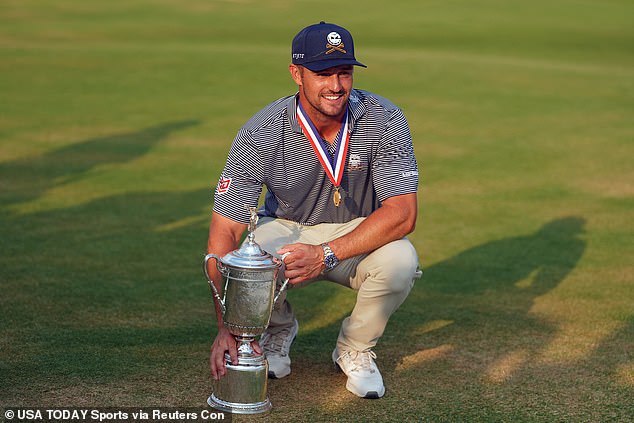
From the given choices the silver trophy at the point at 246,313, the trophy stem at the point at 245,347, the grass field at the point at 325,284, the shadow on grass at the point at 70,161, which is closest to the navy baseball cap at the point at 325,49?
the silver trophy at the point at 246,313

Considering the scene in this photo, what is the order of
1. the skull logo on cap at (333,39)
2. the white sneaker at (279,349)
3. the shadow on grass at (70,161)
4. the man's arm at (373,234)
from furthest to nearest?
the shadow on grass at (70,161) → the white sneaker at (279,349) → the skull logo on cap at (333,39) → the man's arm at (373,234)

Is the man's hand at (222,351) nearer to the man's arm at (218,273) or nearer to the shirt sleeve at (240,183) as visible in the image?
the man's arm at (218,273)

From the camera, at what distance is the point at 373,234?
15.7 ft

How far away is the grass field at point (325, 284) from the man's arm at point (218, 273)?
0.66 feet

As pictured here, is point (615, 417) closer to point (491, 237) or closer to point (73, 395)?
point (73, 395)

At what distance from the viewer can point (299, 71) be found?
493 cm

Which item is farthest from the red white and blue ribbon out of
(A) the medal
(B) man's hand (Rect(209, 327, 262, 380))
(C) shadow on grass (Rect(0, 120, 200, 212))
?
(C) shadow on grass (Rect(0, 120, 200, 212))

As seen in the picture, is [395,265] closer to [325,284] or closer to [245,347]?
[245,347]

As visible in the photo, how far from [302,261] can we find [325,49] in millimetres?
973

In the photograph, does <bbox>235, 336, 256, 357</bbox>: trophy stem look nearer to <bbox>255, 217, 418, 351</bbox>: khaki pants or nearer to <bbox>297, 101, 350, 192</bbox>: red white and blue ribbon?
<bbox>255, 217, 418, 351</bbox>: khaki pants

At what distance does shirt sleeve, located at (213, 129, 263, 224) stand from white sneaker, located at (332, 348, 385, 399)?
80cm

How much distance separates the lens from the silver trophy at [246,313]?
439cm

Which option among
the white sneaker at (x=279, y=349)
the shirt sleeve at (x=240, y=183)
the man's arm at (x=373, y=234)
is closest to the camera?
the man's arm at (x=373, y=234)

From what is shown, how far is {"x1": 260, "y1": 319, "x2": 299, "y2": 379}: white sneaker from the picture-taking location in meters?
4.98
